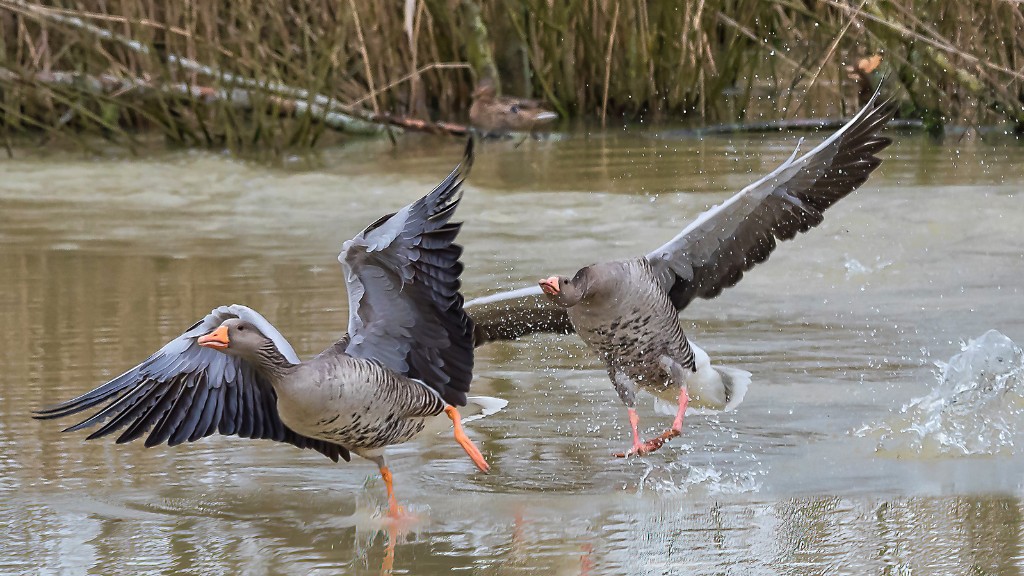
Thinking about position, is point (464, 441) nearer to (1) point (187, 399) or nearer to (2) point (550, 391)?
(1) point (187, 399)

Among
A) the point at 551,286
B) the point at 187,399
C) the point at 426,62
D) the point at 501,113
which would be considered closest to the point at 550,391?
the point at 551,286

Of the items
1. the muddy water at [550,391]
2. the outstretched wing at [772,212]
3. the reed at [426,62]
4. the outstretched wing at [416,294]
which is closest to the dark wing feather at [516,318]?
the muddy water at [550,391]

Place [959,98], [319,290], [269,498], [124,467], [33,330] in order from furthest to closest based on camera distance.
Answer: [959,98], [319,290], [33,330], [124,467], [269,498]

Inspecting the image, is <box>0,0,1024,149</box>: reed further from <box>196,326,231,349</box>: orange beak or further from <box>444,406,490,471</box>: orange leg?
<box>196,326,231,349</box>: orange beak

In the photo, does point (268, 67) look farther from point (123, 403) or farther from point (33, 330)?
point (123, 403)

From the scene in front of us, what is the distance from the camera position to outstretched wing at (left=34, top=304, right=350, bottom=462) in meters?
5.38

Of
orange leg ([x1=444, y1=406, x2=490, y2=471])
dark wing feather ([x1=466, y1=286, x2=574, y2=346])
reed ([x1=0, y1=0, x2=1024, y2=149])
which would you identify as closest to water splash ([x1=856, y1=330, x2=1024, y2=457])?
orange leg ([x1=444, y1=406, x2=490, y2=471])

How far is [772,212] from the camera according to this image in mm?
6438

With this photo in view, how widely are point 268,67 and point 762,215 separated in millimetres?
8141

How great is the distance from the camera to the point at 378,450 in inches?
214

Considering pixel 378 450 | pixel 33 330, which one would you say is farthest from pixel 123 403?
pixel 33 330

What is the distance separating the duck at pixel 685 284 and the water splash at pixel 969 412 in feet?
2.31

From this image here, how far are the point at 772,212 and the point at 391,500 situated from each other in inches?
86.5

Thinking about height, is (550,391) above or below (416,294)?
below
